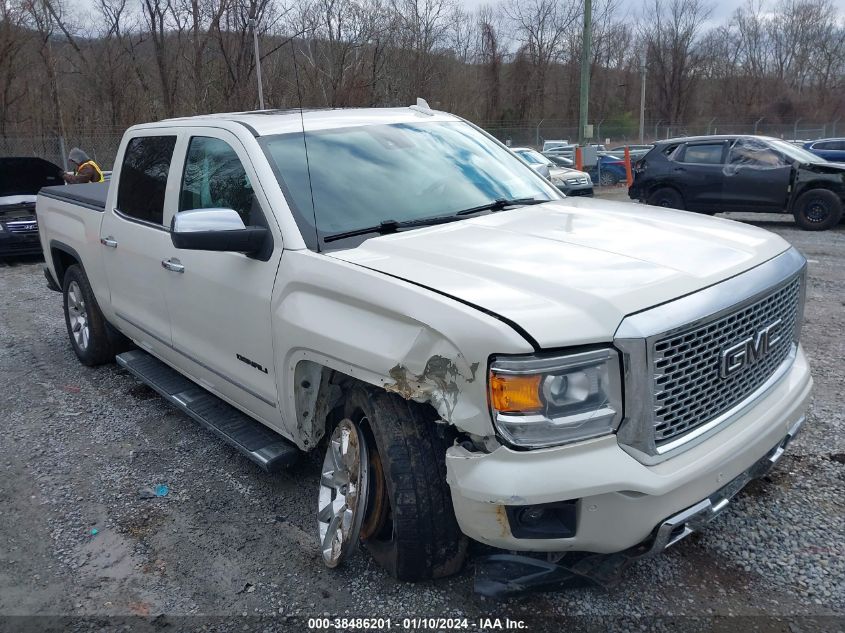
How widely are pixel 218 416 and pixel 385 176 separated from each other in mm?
1587

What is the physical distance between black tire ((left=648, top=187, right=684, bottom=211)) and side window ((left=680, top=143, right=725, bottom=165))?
0.61m

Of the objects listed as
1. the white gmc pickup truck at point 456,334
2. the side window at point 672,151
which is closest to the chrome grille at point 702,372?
the white gmc pickup truck at point 456,334

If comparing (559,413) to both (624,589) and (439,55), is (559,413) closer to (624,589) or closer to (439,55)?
(624,589)

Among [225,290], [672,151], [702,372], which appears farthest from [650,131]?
[702,372]

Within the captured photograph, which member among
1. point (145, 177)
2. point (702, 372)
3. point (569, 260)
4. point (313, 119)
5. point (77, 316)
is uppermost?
point (313, 119)

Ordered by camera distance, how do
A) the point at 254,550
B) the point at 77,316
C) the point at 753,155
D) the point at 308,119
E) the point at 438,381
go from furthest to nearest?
1. the point at 753,155
2. the point at 77,316
3. the point at 308,119
4. the point at 254,550
5. the point at 438,381

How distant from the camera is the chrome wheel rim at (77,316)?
5.79m

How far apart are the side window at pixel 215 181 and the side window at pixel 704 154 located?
11.4 meters

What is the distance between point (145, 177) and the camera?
14.9ft

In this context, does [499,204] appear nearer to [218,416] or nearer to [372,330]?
[372,330]

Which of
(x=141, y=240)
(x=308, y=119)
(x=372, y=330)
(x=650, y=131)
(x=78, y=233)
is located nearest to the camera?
(x=372, y=330)

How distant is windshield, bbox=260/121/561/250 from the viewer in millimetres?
3273

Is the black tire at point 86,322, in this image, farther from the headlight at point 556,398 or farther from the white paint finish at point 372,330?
the headlight at point 556,398

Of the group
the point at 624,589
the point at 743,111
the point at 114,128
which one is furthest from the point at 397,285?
the point at 743,111
